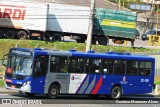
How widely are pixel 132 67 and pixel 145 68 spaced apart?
1.17 meters

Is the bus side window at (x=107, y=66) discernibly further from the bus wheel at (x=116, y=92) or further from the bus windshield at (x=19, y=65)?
the bus windshield at (x=19, y=65)

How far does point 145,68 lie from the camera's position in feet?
98.2

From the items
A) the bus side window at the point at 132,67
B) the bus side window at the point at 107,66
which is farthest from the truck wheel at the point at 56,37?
the bus side window at the point at 107,66

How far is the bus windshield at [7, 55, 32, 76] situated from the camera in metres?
25.0

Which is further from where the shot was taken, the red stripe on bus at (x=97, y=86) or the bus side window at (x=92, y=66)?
the red stripe on bus at (x=97, y=86)

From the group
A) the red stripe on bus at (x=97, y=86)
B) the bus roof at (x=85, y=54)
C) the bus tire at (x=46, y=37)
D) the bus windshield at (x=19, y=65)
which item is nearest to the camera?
the bus windshield at (x=19, y=65)

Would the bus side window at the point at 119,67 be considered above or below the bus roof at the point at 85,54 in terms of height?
below

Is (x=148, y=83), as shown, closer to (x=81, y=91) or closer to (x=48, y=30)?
(x=81, y=91)

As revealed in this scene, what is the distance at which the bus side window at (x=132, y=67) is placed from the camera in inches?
1137

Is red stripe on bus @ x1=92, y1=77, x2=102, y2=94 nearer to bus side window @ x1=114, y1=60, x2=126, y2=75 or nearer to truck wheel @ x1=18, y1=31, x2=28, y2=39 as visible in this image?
bus side window @ x1=114, y1=60, x2=126, y2=75

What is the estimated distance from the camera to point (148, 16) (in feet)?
291

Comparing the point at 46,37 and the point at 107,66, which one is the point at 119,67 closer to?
the point at 107,66

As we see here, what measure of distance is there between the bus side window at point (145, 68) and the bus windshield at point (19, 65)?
7.45m

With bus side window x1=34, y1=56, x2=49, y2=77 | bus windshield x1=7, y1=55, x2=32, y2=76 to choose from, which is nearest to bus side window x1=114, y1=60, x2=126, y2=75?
bus side window x1=34, y1=56, x2=49, y2=77
